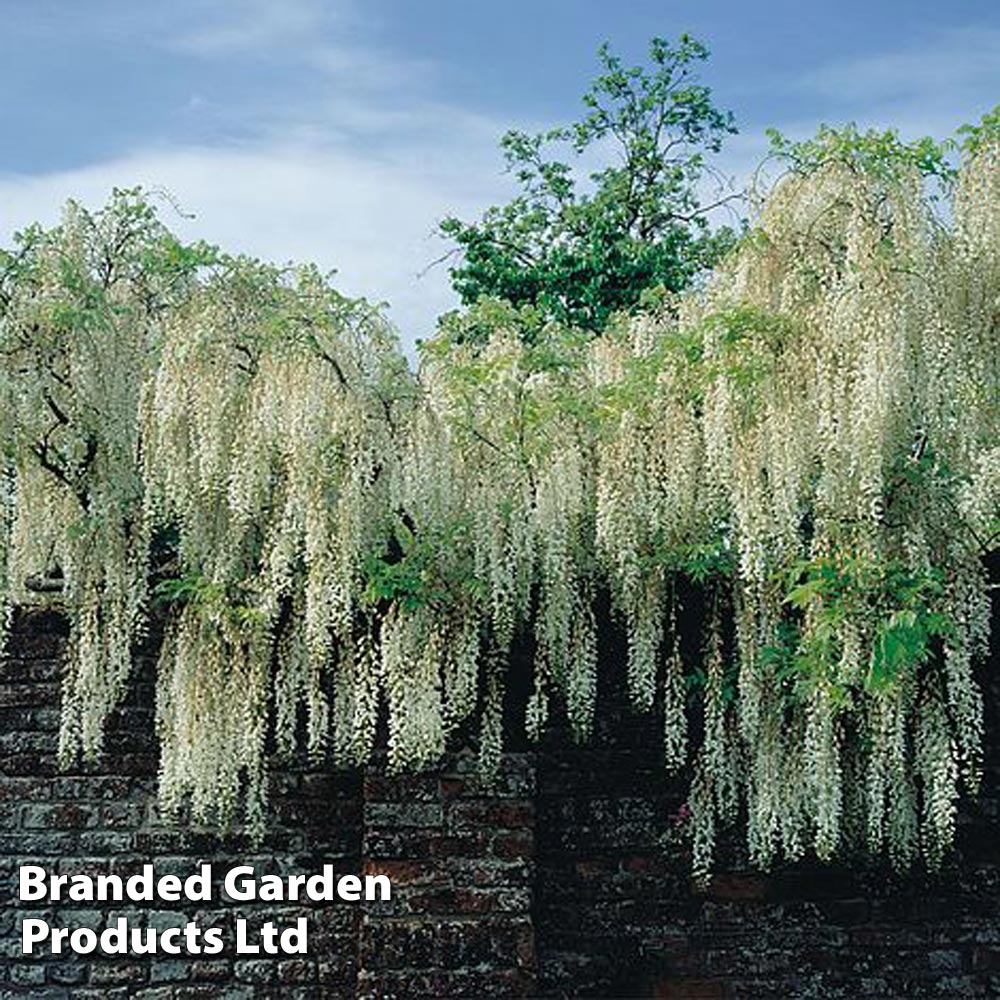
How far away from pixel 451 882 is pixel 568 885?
54 centimetres

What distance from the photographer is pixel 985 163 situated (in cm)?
625

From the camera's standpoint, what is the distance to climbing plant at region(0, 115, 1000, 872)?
6043 mm

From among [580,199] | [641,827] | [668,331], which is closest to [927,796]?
[641,827]

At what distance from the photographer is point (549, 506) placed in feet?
21.2

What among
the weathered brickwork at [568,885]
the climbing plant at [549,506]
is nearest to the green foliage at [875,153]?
the climbing plant at [549,506]

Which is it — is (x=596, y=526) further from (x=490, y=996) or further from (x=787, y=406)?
(x=490, y=996)

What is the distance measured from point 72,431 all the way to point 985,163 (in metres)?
3.68

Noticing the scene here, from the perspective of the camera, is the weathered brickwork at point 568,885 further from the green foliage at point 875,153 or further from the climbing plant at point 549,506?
the green foliage at point 875,153

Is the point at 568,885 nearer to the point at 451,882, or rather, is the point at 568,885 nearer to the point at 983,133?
the point at 451,882

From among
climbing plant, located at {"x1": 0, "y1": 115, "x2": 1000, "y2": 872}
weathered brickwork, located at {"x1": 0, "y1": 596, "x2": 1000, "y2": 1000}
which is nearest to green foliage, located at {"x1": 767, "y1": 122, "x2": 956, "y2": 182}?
climbing plant, located at {"x1": 0, "y1": 115, "x2": 1000, "y2": 872}

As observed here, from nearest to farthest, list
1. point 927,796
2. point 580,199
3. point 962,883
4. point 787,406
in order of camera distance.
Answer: point 787,406
point 927,796
point 962,883
point 580,199

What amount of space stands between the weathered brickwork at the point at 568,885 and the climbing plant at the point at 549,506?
0.17 metres

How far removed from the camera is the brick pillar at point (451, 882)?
6.44 meters

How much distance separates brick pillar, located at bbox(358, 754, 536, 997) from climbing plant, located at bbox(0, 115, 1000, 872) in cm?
18
